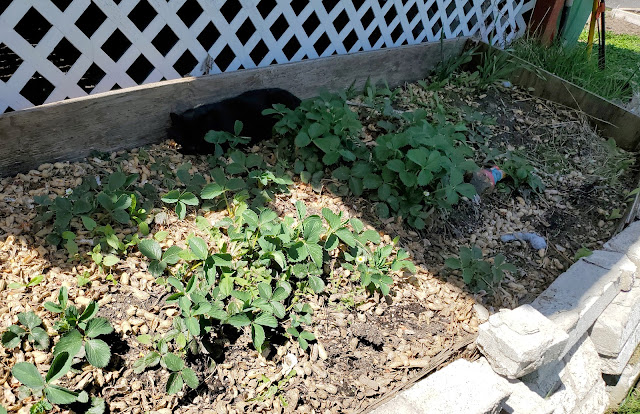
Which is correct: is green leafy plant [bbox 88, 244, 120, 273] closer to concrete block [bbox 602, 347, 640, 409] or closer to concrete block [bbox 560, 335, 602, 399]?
concrete block [bbox 560, 335, 602, 399]

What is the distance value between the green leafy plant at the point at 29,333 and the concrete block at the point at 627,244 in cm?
274

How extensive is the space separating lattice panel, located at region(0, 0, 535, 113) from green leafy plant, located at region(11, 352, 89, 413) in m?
1.39

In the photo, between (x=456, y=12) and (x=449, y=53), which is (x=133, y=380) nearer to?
(x=449, y=53)

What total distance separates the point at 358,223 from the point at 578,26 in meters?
4.17

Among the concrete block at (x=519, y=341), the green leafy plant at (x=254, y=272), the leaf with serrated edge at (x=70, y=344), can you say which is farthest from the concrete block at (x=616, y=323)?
the leaf with serrated edge at (x=70, y=344)

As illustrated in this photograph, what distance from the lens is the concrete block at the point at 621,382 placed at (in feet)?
9.25

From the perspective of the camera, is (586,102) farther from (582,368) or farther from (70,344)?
(70,344)

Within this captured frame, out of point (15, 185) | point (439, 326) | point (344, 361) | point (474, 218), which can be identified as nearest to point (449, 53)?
point (474, 218)

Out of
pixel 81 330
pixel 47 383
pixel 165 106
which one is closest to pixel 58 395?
pixel 47 383

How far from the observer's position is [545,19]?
15.2 ft

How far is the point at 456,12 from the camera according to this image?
4180mm

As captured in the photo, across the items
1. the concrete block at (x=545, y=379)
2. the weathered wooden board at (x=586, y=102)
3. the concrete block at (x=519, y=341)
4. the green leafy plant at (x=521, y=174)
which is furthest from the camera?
the weathered wooden board at (x=586, y=102)

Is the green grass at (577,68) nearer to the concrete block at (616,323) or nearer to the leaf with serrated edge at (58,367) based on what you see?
the concrete block at (616,323)

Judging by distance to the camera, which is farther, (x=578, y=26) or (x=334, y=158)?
(x=578, y=26)
